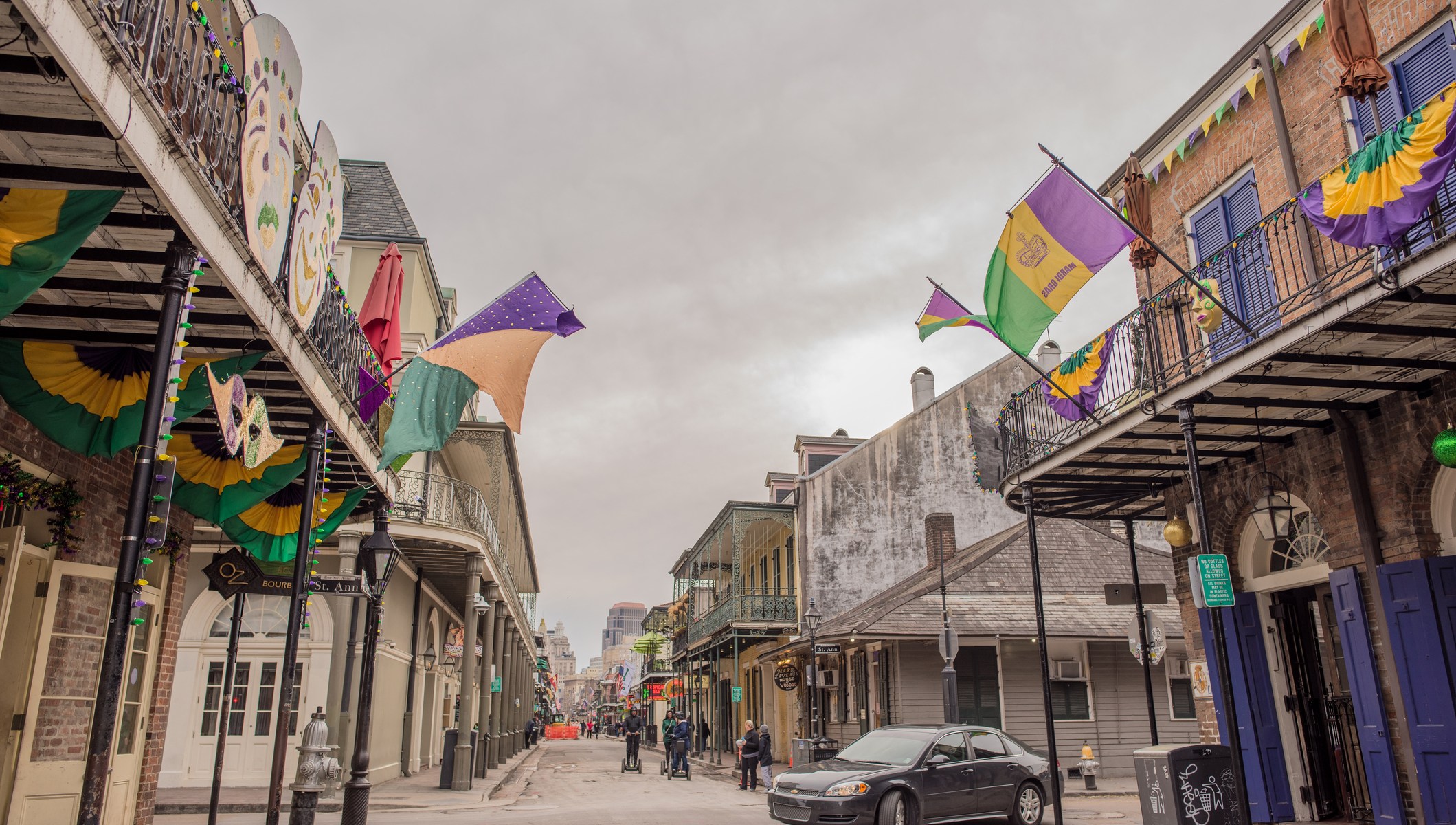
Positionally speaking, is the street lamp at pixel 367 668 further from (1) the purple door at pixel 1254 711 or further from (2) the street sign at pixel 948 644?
(2) the street sign at pixel 948 644

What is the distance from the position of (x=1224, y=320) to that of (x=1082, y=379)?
5.21ft

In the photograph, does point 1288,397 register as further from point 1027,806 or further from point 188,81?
point 188,81

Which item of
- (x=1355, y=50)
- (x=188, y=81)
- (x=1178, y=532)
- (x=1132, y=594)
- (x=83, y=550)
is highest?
(x=1355, y=50)

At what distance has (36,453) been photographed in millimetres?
7332

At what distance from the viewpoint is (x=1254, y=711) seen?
10.8 m

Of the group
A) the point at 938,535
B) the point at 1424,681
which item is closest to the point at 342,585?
the point at 1424,681

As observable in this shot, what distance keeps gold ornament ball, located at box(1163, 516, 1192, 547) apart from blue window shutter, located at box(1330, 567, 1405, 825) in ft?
7.17

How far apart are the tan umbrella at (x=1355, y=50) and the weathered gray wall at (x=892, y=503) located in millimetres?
19605

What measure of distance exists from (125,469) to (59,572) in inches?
48.3

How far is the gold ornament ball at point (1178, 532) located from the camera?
452 inches

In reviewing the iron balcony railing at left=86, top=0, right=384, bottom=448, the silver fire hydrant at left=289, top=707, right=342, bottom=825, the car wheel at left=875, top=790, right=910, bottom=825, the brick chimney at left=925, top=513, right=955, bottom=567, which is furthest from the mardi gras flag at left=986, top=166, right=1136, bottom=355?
the brick chimney at left=925, top=513, right=955, bottom=567

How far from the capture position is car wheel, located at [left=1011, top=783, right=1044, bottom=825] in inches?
Answer: 473

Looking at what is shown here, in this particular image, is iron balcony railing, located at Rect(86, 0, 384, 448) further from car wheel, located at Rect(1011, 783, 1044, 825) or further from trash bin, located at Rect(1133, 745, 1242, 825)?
car wheel, located at Rect(1011, 783, 1044, 825)

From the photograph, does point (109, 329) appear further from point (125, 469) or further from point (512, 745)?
point (512, 745)
